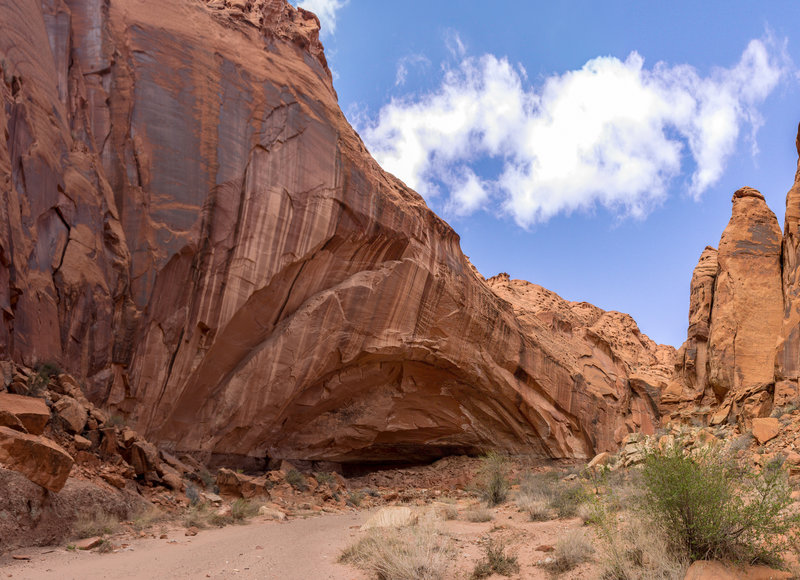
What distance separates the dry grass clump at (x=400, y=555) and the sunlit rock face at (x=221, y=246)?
7.00 meters

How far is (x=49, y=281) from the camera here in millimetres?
10703

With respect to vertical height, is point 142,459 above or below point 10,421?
below

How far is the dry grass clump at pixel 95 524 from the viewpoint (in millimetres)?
7688

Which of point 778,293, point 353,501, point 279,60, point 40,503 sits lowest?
point 353,501

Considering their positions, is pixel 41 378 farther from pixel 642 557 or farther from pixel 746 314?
pixel 746 314

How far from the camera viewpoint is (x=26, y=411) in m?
7.89

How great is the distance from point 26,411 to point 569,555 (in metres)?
7.83

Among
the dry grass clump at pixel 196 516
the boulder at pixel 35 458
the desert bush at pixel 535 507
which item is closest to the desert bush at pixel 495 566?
the desert bush at pixel 535 507

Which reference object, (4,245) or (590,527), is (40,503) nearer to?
(4,245)

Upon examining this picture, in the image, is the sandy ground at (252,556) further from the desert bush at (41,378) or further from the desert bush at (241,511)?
the desert bush at (41,378)

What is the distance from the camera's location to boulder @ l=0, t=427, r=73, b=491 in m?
6.93

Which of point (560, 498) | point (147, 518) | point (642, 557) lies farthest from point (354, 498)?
point (642, 557)

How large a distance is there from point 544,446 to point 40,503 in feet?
69.5

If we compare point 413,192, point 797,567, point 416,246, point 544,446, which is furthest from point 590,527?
point 544,446
